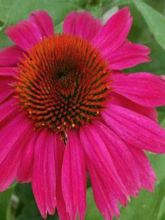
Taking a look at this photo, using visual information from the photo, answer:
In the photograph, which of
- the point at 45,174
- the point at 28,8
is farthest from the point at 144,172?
the point at 28,8

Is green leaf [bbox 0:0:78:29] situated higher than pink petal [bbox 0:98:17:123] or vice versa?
green leaf [bbox 0:0:78:29]

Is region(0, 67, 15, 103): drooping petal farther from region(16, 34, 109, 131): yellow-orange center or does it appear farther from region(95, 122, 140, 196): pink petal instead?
region(95, 122, 140, 196): pink petal

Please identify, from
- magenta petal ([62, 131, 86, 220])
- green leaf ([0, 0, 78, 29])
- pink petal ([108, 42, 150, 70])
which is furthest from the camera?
green leaf ([0, 0, 78, 29])

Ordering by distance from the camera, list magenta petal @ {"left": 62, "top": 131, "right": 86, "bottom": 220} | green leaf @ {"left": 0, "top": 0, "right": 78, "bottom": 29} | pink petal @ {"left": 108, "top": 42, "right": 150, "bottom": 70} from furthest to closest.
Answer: green leaf @ {"left": 0, "top": 0, "right": 78, "bottom": 29}, pink petal @ {"left": 108, "top": 42, "right": 150, "bottom": 70}, magenta petal @ {"left": 62, "top": 131, "right": 86, "bottom": 220}

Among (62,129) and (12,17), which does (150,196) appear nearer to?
(62,129)

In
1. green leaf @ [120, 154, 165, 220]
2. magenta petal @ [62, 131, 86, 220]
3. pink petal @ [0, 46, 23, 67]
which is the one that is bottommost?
green leaf @ [120, 154, 165, 220]

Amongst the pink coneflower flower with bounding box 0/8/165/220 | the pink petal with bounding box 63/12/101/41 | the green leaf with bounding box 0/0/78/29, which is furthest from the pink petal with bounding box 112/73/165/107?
the green leaf with bounding box 0/0/78/29

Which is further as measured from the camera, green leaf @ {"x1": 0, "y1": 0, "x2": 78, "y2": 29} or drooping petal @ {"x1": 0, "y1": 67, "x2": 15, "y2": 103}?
green leaf @ {"x1": 0, "y1": 0, "x2": 78, "y2": 29}

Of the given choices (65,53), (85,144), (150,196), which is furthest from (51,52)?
(150,196)
